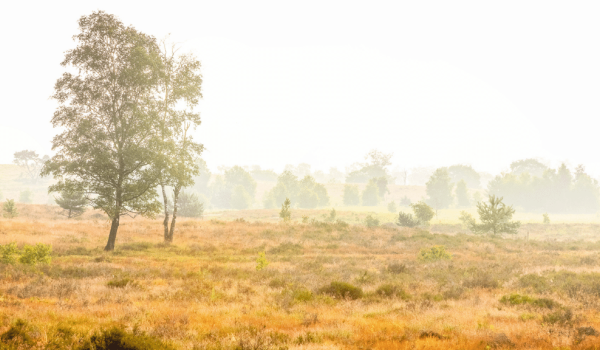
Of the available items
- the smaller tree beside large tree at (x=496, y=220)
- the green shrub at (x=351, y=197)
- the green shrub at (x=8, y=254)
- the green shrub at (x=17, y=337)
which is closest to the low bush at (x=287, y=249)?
the green shrub at (x=8, y=254)

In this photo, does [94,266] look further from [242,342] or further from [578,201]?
[578,201]

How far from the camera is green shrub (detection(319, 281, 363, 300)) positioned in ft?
40.9

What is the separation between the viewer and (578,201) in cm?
10212

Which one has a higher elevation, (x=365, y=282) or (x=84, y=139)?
(x=84, y=139)

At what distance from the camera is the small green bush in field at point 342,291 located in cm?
1246

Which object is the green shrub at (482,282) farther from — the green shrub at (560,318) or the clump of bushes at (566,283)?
the green shrub at (560,318)

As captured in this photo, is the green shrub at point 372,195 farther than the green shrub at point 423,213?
Yes

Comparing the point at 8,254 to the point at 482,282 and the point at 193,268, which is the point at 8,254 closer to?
the point at 193,268

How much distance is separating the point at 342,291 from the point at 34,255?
549 inches

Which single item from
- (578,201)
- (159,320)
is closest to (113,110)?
(159,320)

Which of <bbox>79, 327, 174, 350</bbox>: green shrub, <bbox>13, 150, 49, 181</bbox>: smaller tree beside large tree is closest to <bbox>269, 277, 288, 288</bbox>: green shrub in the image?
<bbox>79, 327, 174, 350</bbox>: green shrub

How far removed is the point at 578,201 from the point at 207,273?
124 metres

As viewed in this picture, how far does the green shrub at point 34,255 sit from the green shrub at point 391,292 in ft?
48.8

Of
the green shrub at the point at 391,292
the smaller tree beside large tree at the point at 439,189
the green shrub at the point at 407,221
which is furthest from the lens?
the smaller tree beside large tree at the point at 439,189
